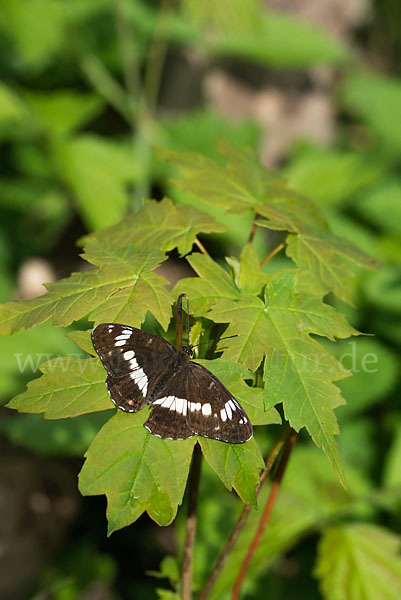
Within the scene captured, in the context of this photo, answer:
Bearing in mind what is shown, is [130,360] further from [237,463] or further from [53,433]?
[53,433]

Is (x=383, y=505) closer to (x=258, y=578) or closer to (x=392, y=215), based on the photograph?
(x=258, y=578)

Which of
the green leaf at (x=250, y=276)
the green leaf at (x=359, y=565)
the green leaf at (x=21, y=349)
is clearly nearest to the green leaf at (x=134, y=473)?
the green leaf at (x=250, y=276)

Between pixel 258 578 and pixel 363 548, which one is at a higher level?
pixel 363 548

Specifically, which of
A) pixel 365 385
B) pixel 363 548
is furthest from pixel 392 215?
pixel 363 548

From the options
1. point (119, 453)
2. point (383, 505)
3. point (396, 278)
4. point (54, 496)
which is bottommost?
point (54, 496)

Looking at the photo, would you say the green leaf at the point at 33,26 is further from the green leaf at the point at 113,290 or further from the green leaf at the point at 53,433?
the green leaf at the point at 113,290

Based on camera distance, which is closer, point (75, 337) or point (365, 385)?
point (75, 337)

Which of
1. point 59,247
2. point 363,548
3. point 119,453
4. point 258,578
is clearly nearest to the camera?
point 119,453
